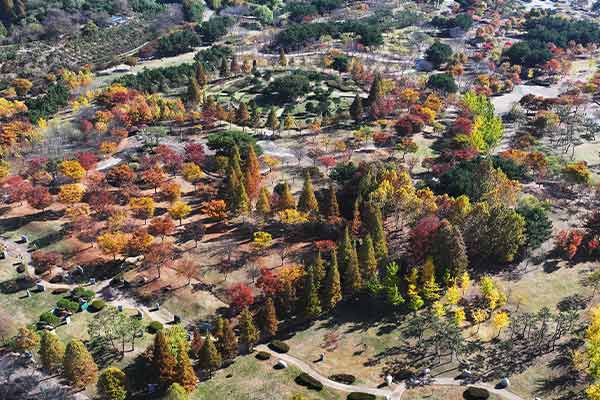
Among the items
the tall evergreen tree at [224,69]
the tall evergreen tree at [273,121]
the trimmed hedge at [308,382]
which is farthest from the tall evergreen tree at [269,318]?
the tall evergreen tree at [224,69]

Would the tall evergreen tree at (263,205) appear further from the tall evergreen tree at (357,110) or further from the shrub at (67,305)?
the tall evergreen tree at (357,110)

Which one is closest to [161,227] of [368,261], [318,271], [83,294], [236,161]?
[83,294]

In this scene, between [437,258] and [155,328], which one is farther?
[437,258]

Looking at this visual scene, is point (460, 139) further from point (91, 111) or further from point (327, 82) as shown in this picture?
point (91, 111)

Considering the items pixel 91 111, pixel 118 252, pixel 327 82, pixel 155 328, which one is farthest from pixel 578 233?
Answer: pixel 91 111

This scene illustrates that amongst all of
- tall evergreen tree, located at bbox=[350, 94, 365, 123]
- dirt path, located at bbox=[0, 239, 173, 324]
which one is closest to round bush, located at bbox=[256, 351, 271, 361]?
dirt path, located at bbox=[0, 239, 173, 324]

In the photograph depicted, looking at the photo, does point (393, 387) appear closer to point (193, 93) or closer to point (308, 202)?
point (308, 202)
